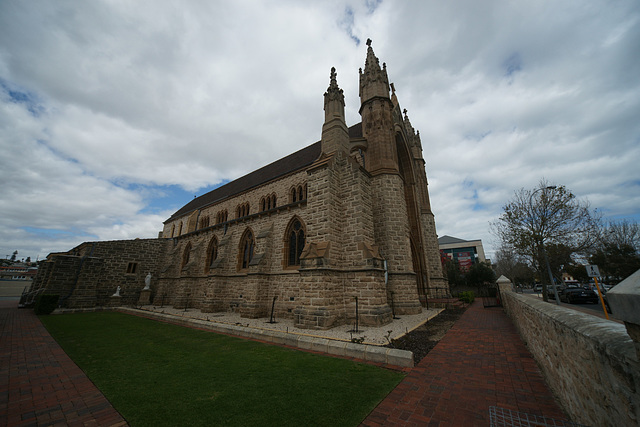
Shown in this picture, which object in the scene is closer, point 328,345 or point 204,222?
point 328,345

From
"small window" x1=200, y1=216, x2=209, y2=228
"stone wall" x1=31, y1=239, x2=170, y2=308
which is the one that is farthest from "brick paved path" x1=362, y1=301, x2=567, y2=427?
→ "small window" x1=200, y1=216, x2=209, y2=228

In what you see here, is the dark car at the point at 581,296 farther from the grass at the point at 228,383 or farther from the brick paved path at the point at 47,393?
the brick paved path at the point at 47,393

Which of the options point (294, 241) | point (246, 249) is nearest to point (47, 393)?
point (294, 241)

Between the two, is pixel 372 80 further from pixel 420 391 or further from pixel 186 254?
pixel 186 254

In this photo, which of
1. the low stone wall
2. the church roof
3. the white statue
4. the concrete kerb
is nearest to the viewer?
the low stone wall

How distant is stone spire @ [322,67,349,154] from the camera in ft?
44.5

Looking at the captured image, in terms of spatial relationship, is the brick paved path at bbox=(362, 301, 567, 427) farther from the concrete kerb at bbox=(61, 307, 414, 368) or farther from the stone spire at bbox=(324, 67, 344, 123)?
the stone spire at bbox=(324, 67, 344, 123)

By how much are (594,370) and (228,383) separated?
17.7 ft

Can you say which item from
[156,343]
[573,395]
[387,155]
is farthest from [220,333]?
[387,155]

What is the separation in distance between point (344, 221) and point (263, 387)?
8.32m

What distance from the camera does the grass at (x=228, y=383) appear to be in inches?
142

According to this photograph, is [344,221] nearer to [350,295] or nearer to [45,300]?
[350,295]

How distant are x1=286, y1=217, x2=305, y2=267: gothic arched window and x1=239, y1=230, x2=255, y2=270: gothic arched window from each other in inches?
138

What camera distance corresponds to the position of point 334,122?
45.2 ft
